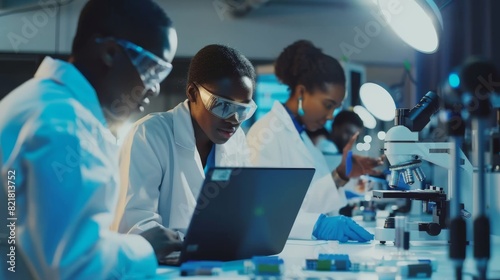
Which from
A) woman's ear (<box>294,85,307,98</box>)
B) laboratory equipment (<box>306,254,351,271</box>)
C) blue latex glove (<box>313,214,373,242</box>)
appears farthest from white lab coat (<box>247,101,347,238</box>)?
laboratory equipment (<box>306,254,351,271</box>)

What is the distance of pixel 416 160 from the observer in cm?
219

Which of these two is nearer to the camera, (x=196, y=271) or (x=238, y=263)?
(x=196, y=271)

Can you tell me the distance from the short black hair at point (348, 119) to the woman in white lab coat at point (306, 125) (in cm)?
165

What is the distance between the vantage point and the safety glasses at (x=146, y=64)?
1438mm

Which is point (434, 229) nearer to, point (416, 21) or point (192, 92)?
point (416, 21)

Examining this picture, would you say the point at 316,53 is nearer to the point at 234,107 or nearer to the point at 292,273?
the point at 234,107

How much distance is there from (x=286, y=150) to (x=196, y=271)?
1.67 m

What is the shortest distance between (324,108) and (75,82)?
6.46 ft

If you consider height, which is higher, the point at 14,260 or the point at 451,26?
the point at 451,26

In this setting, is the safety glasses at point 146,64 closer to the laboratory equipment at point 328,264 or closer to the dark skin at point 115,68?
the dark skin at point 115,68

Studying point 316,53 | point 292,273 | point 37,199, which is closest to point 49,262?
point 37,199

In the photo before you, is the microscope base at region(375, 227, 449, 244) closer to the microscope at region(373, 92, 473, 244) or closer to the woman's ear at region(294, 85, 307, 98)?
the microscope at region(373, 92, 473, 244)

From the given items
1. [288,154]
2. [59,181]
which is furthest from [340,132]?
[59,181]

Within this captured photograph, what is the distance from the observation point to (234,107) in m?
2.04
